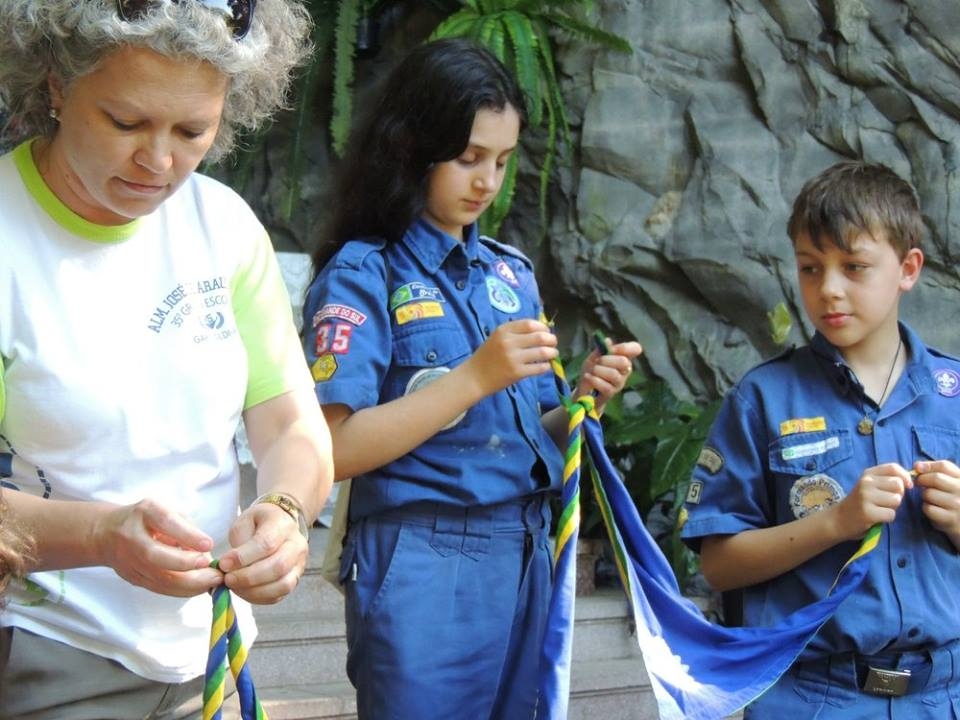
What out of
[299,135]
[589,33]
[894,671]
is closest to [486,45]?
[589,33]

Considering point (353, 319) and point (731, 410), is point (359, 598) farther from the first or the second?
point (731, 410)

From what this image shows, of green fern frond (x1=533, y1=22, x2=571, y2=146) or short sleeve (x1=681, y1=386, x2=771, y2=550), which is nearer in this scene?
short sleeve (x1=681, y1=386, x2=771, y2=550)

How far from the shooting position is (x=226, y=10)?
1662 millimetres

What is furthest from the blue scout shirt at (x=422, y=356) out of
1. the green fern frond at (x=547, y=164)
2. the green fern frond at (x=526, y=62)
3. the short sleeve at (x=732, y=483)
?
the green fern frond at (x=547, y=164)

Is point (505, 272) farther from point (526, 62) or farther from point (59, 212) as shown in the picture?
point (526, 62)

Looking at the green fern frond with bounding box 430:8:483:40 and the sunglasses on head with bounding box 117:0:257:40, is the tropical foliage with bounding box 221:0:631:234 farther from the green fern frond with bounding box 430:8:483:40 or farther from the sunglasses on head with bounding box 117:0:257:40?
the sunglasses on head with bounding box 117:0:257:40

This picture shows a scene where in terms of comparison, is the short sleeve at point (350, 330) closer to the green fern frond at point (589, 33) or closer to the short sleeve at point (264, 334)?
the short sleeve at point (264, 334)

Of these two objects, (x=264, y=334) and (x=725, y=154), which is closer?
(x=264, y=334)

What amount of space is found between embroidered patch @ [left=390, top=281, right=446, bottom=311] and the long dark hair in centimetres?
11

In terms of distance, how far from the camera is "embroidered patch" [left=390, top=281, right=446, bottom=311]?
2443mm

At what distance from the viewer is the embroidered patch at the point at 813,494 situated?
244 cm

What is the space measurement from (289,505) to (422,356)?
829 millimetres

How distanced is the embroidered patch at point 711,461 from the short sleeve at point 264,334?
994mm

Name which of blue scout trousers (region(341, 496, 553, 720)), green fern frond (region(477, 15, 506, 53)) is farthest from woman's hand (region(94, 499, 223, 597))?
green fern frond (region(477, 15, 506, 53))
